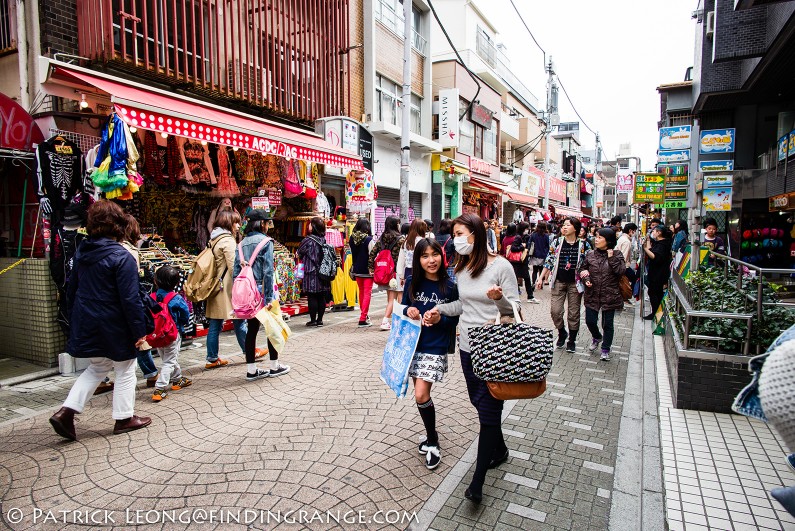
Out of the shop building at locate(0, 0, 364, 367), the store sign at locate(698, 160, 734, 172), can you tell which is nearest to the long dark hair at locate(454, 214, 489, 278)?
the shop building at locate(0, 0, 364, 367)

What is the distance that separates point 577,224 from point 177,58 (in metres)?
7.49

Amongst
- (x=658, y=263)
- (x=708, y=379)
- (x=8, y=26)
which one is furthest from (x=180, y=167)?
(x=658, y=263)

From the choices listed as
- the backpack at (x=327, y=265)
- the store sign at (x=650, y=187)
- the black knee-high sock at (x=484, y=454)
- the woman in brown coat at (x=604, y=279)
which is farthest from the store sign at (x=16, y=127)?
the store sign at (x=650, y=187)

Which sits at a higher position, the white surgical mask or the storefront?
the storefront

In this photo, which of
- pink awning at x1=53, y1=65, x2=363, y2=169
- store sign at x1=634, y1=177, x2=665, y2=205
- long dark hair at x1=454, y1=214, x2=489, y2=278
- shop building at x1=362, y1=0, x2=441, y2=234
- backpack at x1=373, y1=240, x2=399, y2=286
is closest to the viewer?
long dark hair at x1=454, y1=214, x2=489, y2=278

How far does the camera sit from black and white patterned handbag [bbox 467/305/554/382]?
274cm

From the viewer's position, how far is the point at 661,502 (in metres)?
3.09

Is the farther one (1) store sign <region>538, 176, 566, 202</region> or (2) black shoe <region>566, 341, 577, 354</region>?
(1) store sign <region>538, 176, 566, 202</region>

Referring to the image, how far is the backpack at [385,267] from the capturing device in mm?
8102

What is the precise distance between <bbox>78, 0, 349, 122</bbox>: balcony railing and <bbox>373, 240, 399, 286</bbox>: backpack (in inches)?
181

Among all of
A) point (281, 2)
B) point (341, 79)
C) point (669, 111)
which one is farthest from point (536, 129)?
point (281, 2)

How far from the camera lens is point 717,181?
12391 millimetres

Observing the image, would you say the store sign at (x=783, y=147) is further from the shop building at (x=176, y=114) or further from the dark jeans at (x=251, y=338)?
the dark jeans at (x=251, y=338)

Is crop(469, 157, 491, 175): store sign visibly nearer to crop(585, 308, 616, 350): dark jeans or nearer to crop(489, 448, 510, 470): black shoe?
crop(585, 308, 616, 350): dark jeans
